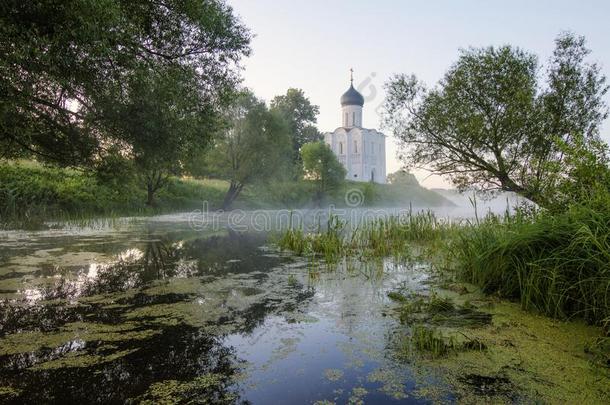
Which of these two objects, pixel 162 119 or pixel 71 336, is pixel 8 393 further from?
pixel 162 119

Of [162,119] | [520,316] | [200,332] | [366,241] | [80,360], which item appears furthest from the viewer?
[366,241]

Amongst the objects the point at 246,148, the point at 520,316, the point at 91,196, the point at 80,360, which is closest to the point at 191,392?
the point at 80,360

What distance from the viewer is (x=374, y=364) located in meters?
3.21

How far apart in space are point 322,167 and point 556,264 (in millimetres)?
41271

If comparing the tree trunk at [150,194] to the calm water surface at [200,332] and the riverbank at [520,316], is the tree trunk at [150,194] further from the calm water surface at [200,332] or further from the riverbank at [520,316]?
the riverbank at [520,316]

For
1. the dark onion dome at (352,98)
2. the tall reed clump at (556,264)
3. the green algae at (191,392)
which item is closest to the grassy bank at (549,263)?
the tall reed clump at (556,264)

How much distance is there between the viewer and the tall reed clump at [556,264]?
12.5 ft

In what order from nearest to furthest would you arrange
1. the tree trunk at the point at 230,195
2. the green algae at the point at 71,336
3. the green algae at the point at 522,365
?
the green algae at the point at 522,365
the green algae at the point at 71,336
the tree trunk at the point at 230,195

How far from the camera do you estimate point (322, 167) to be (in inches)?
1775

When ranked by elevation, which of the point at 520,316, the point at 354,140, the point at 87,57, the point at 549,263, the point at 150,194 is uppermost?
the point at 354,140

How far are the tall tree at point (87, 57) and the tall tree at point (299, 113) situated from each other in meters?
46.8

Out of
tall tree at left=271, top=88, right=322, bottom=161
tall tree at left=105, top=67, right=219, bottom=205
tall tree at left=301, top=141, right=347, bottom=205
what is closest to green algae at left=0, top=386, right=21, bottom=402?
tall tree at left=105, top=67, right=219, bottom=205

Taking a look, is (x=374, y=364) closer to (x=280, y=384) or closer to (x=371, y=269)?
(x=280, y=384)

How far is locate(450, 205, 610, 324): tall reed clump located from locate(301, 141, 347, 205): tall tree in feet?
129
